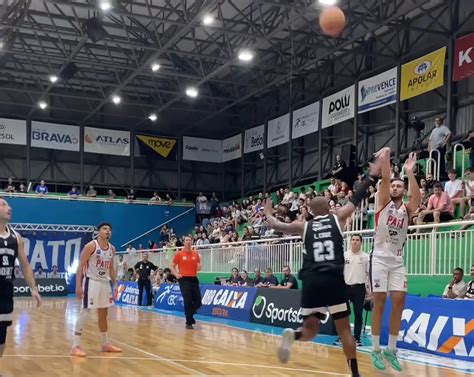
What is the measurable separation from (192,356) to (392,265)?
357cm

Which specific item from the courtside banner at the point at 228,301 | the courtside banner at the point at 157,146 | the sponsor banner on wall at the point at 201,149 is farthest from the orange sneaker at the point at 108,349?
the sponsor banner on wall at the point at 201,149

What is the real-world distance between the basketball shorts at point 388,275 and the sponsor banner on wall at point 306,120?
20.9 meters

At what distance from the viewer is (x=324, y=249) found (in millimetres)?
6207

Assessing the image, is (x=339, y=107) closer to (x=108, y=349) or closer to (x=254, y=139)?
(x=254, y=139)

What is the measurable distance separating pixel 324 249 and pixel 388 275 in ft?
4.12

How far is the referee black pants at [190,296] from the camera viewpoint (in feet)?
45.8

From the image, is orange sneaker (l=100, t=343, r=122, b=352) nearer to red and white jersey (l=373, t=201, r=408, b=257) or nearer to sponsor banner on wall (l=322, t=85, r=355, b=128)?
red and white jersey (l=373, t=201, r=408, b=257)

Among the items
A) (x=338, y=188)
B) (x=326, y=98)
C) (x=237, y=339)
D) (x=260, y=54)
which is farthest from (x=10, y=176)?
(x=237, y=339)

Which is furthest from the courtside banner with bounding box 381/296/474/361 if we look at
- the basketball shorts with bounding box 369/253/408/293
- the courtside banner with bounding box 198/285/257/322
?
the courtside banner with bounding box 198/285/257/322

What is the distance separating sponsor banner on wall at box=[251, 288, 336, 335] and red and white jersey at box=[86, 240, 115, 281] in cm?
486

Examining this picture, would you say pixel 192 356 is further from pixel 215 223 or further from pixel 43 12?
pixel 215 223

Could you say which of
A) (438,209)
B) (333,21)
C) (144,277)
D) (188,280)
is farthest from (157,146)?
(333,21)

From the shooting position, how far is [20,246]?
6.81m

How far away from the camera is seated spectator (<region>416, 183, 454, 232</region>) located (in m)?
14.1
